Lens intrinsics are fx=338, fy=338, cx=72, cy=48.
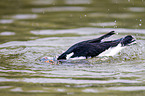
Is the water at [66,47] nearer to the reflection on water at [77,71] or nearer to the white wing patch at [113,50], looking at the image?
the reflection on water at [77,71]

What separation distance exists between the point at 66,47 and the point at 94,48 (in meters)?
1.37

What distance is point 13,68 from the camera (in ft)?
27.1

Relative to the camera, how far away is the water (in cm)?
710

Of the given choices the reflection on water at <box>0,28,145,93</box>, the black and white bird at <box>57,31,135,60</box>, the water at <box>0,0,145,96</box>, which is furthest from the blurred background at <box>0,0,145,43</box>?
the black and white bird at <box>57,31,135,60</box>

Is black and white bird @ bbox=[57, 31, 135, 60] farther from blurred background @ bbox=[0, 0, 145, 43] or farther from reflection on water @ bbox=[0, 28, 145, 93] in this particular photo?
blurred background @ bbox=[0, 0, 145, 43]

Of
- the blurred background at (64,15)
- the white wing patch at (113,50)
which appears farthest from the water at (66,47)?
the white wing patch at (113,50)

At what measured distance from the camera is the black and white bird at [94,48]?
882cm

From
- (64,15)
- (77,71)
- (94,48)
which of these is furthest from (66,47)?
(64,15)

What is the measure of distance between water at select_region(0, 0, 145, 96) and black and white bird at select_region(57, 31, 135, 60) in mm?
182

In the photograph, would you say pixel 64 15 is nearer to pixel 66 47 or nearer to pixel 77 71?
pixel 66 47

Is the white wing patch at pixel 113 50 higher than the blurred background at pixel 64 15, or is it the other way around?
the blurred background at pixel 64 15

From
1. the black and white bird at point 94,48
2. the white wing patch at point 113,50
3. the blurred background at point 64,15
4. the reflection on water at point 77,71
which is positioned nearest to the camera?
the reflection on water at point 77,71

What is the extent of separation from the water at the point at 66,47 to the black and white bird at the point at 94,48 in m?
0.18

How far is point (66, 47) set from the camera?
10164 millimetres
